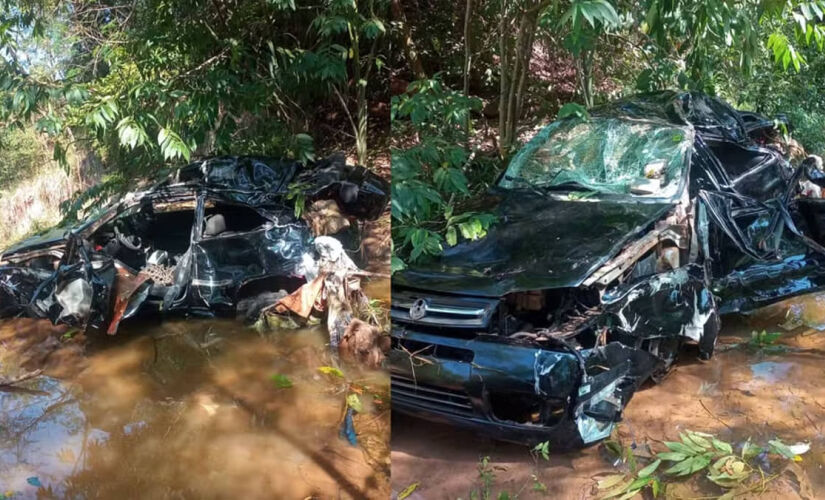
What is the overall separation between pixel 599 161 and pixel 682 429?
67 centimetres

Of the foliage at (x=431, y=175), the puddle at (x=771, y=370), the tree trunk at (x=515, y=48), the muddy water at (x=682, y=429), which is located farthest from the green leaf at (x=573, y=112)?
the puddle at (x=771, y=370)

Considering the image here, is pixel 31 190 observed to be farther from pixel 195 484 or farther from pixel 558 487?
pixel 558 487

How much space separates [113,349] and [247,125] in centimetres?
66

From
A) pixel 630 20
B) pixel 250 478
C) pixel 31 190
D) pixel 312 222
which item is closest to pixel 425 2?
pixel 630 20

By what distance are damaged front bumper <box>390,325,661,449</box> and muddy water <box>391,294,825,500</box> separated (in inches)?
2.0

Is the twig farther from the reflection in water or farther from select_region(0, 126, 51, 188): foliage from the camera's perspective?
select_region(0, 126, 51, 188): foliage

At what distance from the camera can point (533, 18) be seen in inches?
55.0

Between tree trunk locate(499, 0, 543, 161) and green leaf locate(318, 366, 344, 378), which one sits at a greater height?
tree trunk locate(499, 0, 543, 161)

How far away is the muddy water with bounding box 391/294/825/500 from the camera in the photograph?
1343 millimetres

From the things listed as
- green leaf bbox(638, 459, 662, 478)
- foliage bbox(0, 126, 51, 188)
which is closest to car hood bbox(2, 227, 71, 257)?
foliage bbox(0, 126, 51, 188)

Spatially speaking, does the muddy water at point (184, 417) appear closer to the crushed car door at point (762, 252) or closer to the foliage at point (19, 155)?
the foliage at point (19, 155)

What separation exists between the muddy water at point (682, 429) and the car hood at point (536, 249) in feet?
1.12

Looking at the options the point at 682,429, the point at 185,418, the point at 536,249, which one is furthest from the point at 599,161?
the point at 185,418

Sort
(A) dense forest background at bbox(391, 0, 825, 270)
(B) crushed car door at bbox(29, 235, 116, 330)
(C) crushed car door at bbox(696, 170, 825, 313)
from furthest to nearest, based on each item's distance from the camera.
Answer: (C) crushed car door at bbox(696, 170, 825, 313)
(B) crushed car door at bbox(29, 235, 116, 330)
(A) dense forest background at bbox(391, 0, 825, 270)
